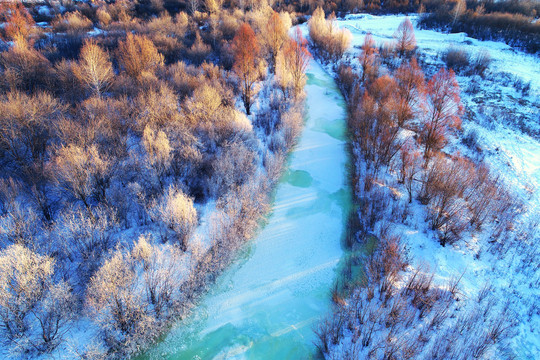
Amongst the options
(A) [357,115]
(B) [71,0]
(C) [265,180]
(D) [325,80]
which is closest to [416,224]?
(C) [265,180]

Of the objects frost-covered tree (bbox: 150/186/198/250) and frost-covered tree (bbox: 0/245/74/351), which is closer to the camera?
frost-covered tree (bbox: 0/245/74/351)

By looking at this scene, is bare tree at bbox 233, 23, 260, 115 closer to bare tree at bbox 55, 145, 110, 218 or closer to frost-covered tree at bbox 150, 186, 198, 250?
frost-covered tree at bbox 150, 186, 198, 250

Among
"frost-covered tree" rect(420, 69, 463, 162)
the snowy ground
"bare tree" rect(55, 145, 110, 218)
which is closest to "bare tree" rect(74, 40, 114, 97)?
"bare tree" rect(55, 145, 110, 218)

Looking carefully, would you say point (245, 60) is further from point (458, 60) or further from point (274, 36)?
point (458, 60)

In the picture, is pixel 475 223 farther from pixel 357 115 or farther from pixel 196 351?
pixel 196 351

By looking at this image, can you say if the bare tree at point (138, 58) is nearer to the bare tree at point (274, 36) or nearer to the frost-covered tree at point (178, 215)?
the frost-covered tree at point (178, 215)

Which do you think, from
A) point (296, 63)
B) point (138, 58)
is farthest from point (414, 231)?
point (138, 58)

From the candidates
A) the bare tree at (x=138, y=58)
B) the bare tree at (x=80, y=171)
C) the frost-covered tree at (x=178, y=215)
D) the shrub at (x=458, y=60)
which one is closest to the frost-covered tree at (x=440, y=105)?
the frost-covered tree at (x=178, y=215)
